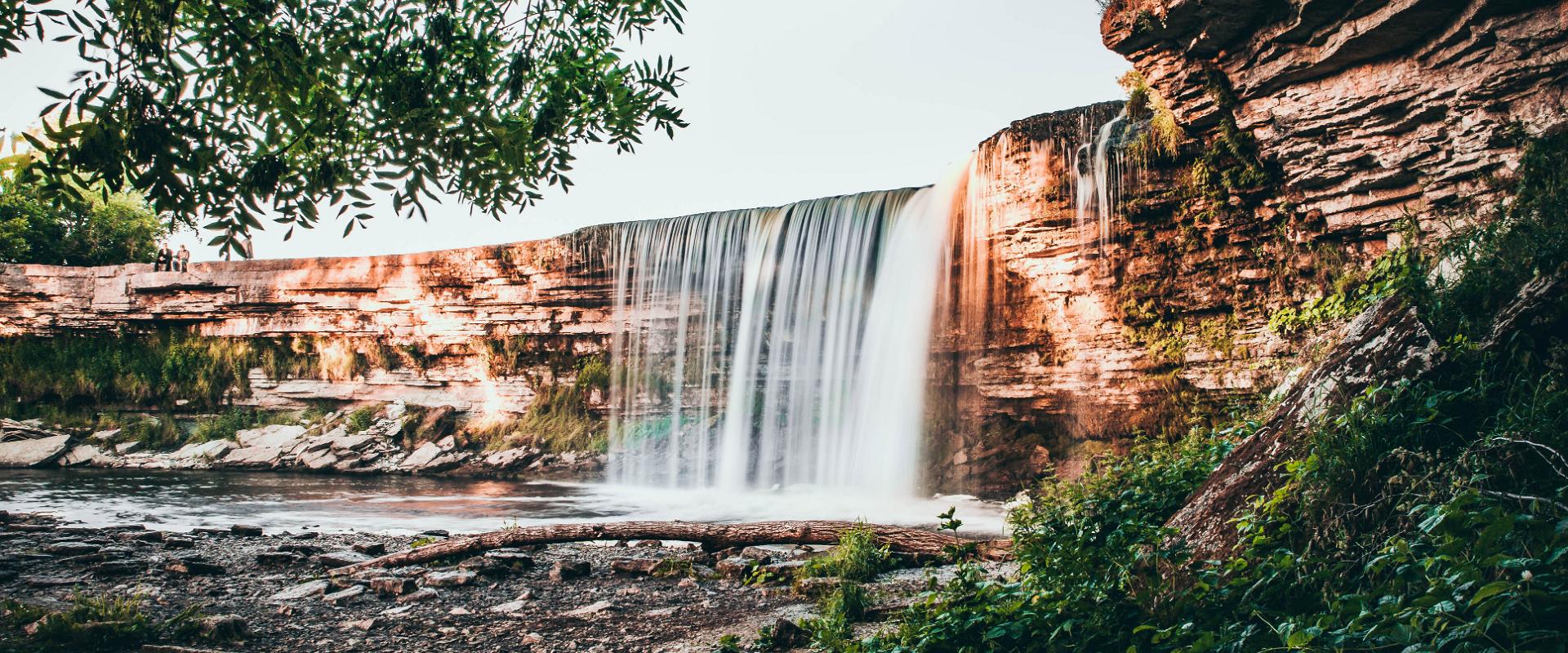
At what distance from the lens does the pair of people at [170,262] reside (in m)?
24.2

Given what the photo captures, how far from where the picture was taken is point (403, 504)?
47.8ft

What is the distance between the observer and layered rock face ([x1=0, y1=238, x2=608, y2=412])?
21.4 m

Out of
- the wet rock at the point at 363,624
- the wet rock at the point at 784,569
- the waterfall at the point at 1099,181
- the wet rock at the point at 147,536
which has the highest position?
the waterfall at the point at 1099,181

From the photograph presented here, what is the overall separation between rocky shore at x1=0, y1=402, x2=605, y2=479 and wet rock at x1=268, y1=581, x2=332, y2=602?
14.2 m

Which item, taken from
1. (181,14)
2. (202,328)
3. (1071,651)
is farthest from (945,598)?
(202,328)

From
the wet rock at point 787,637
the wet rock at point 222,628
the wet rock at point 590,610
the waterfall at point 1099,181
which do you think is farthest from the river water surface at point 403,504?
the wet rock at point 787,637

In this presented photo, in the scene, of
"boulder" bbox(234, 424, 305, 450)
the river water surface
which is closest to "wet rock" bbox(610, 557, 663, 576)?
the river water surface

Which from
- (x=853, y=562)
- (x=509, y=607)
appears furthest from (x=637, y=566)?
(x=853, y=562)

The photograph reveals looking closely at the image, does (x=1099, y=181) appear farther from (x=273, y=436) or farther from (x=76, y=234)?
(x=76, y=234)

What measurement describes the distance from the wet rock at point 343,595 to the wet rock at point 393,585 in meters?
0.10

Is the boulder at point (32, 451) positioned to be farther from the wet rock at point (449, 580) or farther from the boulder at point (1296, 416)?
the boulder at point (1296, 416)

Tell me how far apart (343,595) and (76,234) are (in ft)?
113

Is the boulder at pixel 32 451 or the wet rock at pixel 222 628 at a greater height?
the wet rock at pixel 222 628

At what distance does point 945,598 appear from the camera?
4.16 m
